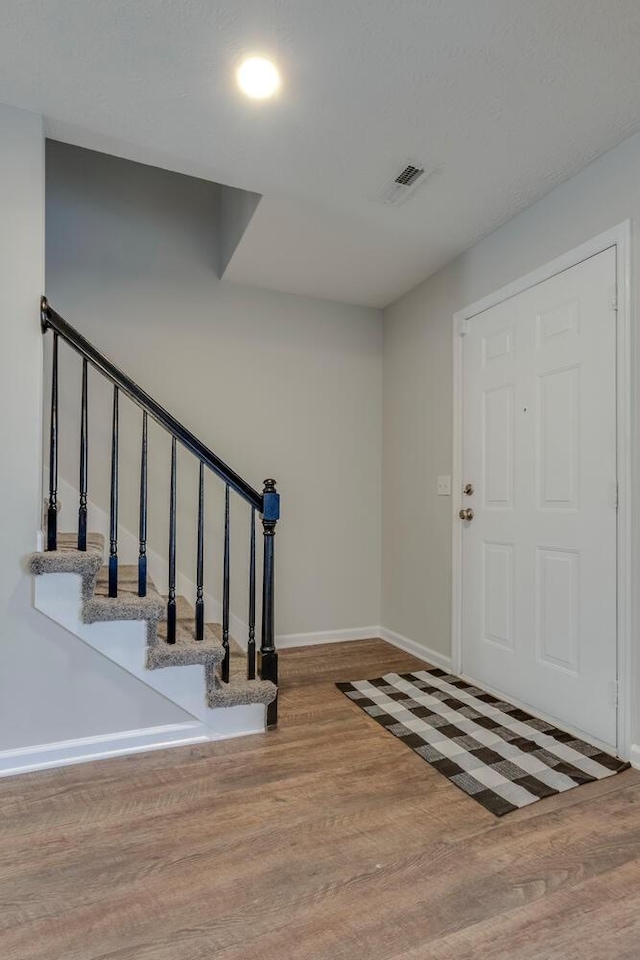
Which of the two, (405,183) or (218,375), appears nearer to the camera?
(405,183)

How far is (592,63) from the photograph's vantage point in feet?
5.46

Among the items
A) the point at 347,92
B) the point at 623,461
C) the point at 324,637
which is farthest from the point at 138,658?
the point at 347,92

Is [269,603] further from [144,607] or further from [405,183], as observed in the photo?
[405,183]

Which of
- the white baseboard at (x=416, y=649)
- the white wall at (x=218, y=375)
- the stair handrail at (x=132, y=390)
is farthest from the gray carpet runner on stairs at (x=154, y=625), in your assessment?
the white baseboard at (x=416, y=649)

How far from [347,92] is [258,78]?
0.30 meters

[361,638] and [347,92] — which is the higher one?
[347,92]

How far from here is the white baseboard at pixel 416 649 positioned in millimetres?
3014

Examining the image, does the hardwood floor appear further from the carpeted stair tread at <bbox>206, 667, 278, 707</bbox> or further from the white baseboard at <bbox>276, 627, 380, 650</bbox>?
the white baseboard at <bbox>276, 627, 380, 650</bbox>

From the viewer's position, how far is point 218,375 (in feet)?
10.8

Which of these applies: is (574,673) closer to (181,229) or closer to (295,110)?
(295,110)

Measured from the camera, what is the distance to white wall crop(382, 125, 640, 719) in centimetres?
213

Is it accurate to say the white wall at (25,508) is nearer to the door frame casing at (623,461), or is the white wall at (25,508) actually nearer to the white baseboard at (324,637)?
the white baseboard at (324,637)

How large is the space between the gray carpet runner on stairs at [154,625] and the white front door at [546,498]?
1.21 meters

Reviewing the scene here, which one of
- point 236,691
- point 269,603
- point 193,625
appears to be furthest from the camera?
point 193,625
